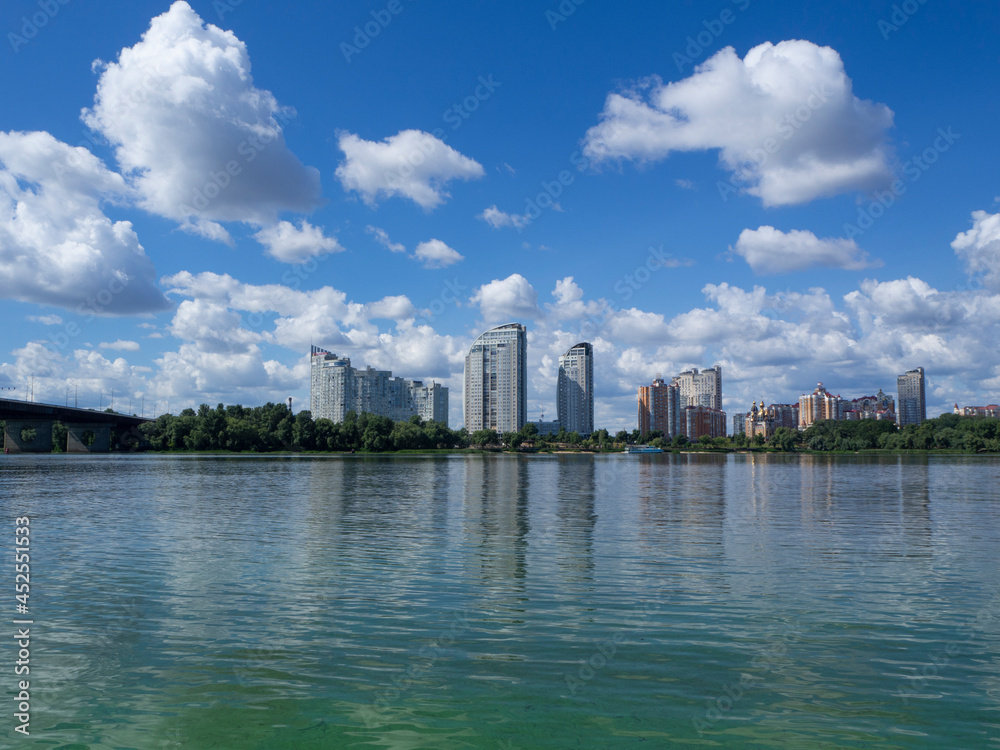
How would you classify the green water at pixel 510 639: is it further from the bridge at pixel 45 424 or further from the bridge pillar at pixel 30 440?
the bridge pillar at pixel 30 440

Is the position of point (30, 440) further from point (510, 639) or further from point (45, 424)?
point (510, 639)

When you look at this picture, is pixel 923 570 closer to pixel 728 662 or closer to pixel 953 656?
pixel 953 656

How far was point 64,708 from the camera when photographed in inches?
406

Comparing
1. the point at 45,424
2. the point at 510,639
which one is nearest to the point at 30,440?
the point at 45,424

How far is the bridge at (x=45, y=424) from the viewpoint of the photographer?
152875mm

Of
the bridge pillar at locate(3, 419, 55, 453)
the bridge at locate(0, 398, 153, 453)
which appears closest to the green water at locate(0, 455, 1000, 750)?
the bridge at locate(0, 398, 153, 453)

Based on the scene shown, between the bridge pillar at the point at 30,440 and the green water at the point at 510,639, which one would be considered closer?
the green water at the point at 510,639

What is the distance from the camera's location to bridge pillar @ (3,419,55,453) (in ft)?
576

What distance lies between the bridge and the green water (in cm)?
15160

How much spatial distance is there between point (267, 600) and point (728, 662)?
36.4ft

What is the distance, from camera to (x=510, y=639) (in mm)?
13531

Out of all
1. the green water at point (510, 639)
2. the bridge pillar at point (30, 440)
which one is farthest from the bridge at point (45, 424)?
the green water at point (510, 639)

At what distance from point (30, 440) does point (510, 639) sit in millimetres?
210909

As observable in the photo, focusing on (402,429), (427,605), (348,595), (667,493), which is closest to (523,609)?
(427,605)
